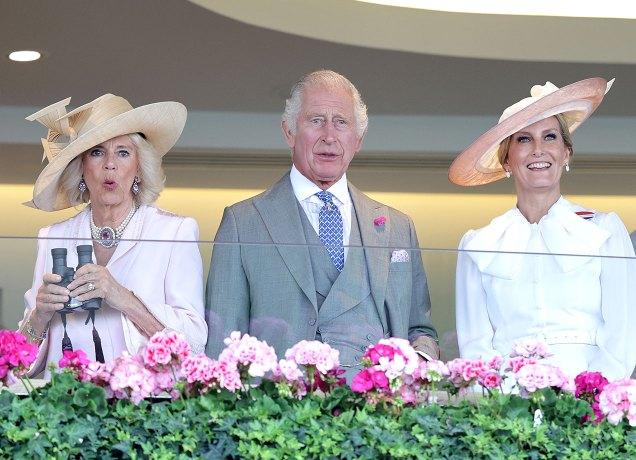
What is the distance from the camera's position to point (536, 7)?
8055 millimetres

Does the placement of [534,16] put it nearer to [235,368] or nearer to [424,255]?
[424,255]

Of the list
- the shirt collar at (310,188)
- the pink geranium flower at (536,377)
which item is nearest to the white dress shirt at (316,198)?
the shirt collar at (310,188)

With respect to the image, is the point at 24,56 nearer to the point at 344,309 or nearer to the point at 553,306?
the point at 344,309

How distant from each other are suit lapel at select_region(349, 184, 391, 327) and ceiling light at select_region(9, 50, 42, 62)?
3.68 m

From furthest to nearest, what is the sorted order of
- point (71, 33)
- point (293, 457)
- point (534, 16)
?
point (534, 16)
point (71, 33)
point (293, 457)

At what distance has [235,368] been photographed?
3377mm

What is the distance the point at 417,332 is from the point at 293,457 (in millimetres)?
675

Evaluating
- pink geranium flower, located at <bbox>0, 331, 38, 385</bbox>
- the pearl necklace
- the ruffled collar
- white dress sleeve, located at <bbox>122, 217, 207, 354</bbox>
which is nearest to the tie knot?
the ruffled collar

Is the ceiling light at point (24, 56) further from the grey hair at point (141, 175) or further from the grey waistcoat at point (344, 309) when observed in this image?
the grey waistcoat at point (344, 309)

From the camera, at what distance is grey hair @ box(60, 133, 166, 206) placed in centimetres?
438

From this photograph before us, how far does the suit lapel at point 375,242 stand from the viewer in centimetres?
378

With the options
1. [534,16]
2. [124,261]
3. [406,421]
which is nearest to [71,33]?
[534,16]

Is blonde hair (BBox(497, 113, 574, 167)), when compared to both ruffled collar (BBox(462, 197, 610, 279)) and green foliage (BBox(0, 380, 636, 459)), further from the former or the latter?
green foliage (BBox(0, 380, 636, 459))

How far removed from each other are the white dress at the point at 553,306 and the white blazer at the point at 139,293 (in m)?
0.65
